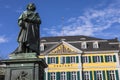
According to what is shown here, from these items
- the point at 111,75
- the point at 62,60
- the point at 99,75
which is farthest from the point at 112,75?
the point at 62,60

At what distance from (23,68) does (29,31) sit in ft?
5.01

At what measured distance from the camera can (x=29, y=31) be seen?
976 centimetres

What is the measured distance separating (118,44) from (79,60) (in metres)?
7.09

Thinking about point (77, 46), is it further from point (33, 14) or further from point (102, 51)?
point (33, 14)

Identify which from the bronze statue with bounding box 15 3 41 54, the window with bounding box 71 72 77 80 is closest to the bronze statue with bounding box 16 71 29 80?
the bronze statue with bounding box 15 3 41 54

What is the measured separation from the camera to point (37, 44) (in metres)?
9.77

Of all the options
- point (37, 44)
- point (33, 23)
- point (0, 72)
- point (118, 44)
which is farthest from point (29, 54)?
point (118, 44)

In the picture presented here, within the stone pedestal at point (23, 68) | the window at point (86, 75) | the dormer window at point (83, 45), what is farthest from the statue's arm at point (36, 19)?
the dormer window at point (83, 45)

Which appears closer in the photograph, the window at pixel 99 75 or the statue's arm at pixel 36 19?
the statue's arm at pixel 36 19

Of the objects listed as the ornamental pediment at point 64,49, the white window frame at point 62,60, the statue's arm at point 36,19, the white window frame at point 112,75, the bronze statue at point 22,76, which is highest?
the ornamental pediment at point 64,49

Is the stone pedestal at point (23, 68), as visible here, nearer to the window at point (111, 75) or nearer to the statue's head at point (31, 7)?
the statue's head at point (31, 7)

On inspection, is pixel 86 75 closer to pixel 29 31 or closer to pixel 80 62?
pixel 80 62

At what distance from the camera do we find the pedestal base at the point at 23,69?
8922 millimetres

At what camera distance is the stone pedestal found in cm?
892
